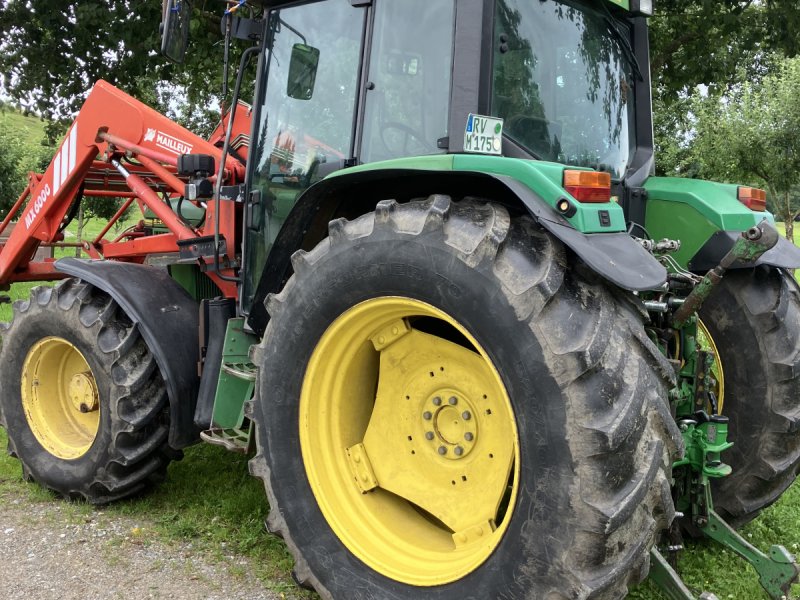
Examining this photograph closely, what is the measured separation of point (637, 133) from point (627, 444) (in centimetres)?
202

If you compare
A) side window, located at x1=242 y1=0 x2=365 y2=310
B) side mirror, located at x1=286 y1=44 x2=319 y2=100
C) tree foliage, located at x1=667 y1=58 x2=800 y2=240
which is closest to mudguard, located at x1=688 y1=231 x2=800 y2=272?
side window, located at x1=242 y1=0 x2=365 y2=310

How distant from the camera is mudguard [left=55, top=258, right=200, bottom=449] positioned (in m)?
3.48

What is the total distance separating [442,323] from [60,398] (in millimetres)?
2413

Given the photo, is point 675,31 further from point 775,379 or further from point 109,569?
point 109,569

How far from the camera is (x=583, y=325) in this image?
209cm

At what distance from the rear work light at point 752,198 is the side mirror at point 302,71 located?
6.55 feet

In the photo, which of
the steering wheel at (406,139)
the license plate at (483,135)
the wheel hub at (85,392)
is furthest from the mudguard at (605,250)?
the wheel hub at (85,392)

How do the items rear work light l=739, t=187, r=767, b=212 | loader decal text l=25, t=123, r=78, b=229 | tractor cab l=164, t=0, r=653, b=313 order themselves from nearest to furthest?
tractor cab l=164, t=0, r=653, b=313 → rear work light l=739, t=187, r=767, b=212 → loader decal text l=25, t=123, r=78, b=229

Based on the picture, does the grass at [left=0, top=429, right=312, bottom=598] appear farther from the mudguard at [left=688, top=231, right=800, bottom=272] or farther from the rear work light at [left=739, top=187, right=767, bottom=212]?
the rear work light at [left=739, top=187, right=767, bottom=212]

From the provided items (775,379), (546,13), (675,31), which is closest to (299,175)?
(546,13)

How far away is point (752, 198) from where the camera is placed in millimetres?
3402

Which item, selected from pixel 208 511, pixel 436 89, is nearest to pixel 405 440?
pixel 436 89

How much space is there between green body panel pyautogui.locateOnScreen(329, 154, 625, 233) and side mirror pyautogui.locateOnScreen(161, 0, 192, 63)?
54.5 inches

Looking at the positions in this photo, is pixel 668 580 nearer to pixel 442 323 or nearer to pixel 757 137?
pixel 442 323
